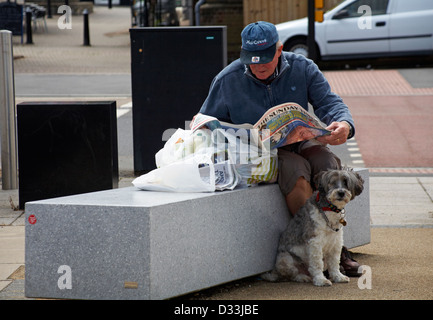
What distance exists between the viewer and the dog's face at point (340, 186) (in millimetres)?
4777

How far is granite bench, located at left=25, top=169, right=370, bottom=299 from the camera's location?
177 inches

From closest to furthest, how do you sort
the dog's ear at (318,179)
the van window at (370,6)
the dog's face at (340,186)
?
1. the dog's face at (340,186)
2. the dog's ear at (318,179)
3. the van window at (370,6)

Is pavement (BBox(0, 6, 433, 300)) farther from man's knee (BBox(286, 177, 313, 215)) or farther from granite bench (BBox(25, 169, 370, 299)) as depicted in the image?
man's knee (BBox(286, 177, 313, 215))

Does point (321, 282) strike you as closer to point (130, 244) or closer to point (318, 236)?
point (318, 236)

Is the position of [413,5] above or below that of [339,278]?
above

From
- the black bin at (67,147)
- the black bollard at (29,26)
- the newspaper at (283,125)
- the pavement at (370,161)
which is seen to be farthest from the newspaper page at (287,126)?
the black bollard at (29,26)

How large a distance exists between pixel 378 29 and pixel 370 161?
961 centimetres

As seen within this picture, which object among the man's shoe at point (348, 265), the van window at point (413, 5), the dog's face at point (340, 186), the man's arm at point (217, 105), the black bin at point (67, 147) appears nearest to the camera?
the dog's face at point (340, 186)

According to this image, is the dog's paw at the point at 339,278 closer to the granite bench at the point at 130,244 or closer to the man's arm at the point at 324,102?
the granite bench at the point at 130,244

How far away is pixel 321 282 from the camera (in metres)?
5.03

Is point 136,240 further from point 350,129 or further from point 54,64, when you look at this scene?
point 54,64

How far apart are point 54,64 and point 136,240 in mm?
18928

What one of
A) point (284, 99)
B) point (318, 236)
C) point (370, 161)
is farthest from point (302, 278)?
point (370, 161)

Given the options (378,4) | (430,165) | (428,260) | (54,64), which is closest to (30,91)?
(54,64)
